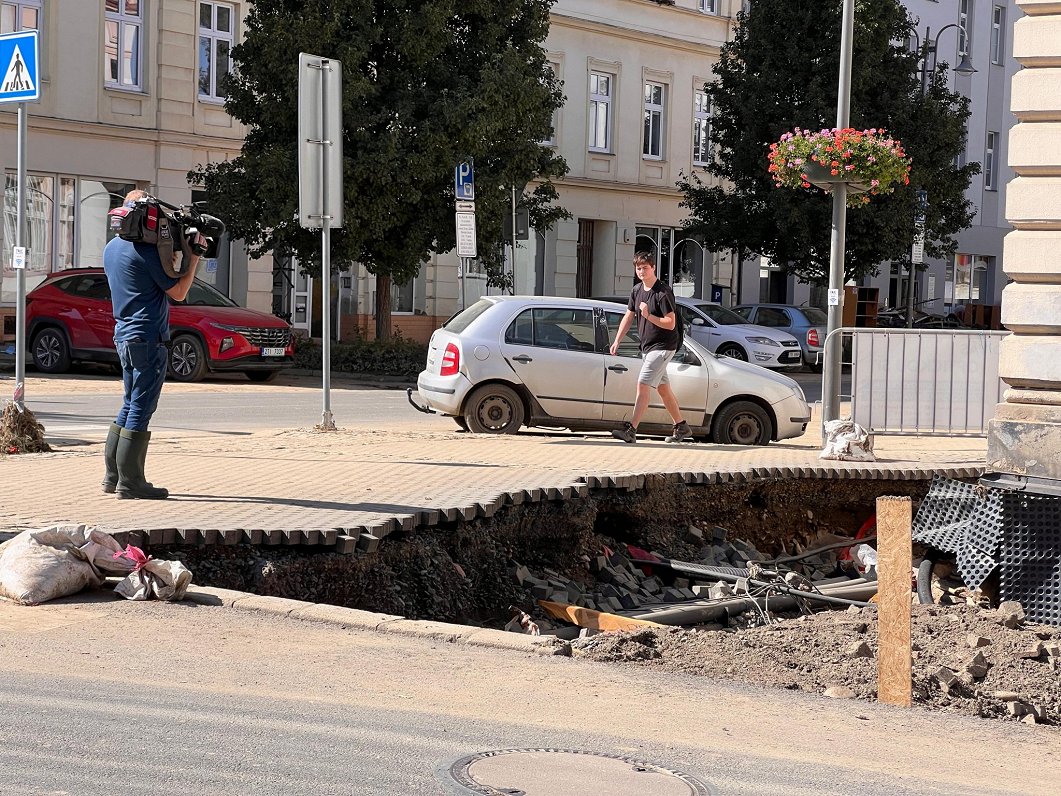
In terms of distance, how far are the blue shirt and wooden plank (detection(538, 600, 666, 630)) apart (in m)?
2.91

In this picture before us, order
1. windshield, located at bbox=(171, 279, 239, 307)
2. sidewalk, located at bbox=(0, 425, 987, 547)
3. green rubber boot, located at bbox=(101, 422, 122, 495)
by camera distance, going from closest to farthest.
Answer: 1. sidewalk, located at bbox=(0, 425, 987, 547)
2. green rubber boot, located at bbox=(101, 422, 122, 495)
3. windshield, located at bbox=(171, 279, 239, 307)

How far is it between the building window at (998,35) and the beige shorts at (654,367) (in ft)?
145

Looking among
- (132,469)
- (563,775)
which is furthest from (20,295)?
(563,775)

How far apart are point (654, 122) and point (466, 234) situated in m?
21.5

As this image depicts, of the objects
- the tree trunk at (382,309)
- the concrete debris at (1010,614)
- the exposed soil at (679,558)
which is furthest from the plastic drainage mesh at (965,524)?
the tree trunk at (382,309)

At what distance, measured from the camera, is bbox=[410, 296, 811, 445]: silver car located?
15578 millimetres

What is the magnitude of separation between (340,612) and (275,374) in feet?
62.7

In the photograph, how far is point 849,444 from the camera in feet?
46.6

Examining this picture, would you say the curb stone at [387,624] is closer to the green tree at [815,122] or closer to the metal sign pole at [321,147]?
the metal sign pole at [321,147]

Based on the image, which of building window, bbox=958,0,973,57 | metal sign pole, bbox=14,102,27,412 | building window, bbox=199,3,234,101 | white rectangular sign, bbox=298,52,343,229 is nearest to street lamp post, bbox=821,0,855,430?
white rectangular sign, bbox=298,52,343,229

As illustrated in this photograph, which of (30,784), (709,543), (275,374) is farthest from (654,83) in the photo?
(30,784)

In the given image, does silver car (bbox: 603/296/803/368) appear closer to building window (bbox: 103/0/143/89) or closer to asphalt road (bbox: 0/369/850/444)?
asphalt road (bbox: 0/369/850/444)

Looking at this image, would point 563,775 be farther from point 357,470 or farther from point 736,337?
point 736,337

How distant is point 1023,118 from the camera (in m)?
12.0
